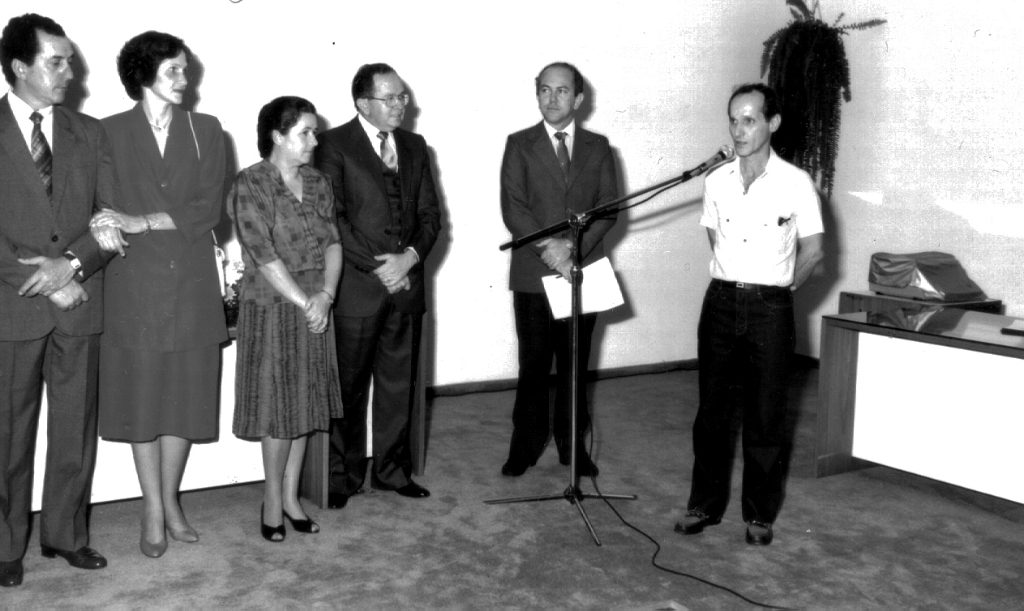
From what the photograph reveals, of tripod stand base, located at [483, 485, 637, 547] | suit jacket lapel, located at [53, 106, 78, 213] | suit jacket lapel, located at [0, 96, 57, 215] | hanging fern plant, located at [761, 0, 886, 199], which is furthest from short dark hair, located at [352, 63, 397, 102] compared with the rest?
hanging fern plant, located at [761, 0, 886, 199]

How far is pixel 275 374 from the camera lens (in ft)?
12.8

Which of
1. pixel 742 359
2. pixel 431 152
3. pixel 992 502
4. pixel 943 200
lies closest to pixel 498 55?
pixel 431 152

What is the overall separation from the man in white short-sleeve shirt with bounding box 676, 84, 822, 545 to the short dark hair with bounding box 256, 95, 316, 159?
5.18ft

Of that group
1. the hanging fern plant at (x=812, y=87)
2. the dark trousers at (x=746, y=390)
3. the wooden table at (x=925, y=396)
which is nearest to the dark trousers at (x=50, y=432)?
the dark trousers at (x=746, y=390)

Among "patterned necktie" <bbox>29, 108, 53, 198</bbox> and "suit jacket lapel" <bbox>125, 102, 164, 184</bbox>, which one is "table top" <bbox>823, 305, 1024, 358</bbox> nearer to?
"suit jacket lapel" <bbox>125, 102, 164, 184</bbox>

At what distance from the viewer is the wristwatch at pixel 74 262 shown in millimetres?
3506

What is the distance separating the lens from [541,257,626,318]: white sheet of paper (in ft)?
14.6

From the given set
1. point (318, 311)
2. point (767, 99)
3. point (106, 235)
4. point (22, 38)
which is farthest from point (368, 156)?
point (767, 99)

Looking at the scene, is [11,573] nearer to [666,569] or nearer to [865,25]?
[666,569]

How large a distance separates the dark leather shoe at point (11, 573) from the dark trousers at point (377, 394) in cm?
128

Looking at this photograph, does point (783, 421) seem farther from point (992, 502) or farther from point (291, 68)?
point (291, 68)

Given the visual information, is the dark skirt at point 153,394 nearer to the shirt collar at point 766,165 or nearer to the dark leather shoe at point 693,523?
the dark leather shoe at point 693,523

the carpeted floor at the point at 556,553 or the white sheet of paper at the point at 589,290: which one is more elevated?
the white sheet of paper at the point at 589,290

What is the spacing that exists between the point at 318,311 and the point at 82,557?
1.18m
